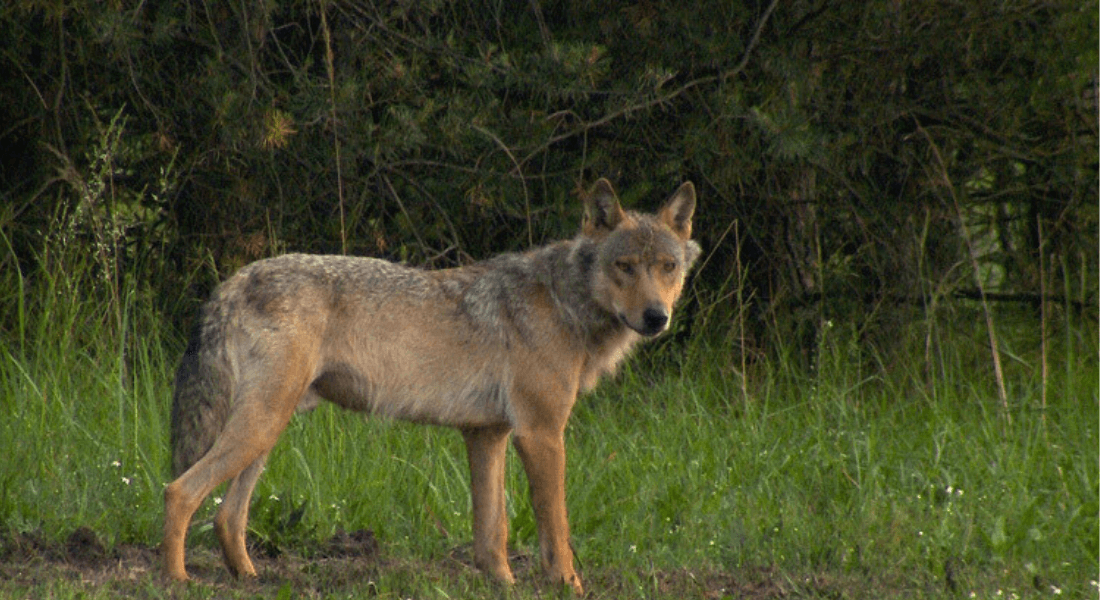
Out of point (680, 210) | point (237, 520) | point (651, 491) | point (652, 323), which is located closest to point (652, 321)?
point (652, 323)

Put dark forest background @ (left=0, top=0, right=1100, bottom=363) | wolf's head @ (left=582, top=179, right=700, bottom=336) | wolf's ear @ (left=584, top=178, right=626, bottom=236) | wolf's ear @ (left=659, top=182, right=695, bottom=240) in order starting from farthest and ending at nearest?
dark forest background @ (left=0, top=0, right=1100, bottom=363)
wolf's ear @ (left=659, top=182, right=695, bottom=240)
wolf's ear @ (left=584, top=178, right=626, bottom=236)
wolf's head @ (left=582, top=179, right=700, bottom=336)

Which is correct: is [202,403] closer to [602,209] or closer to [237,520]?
[237,520]

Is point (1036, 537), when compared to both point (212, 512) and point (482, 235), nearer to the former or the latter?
point (212, 512)

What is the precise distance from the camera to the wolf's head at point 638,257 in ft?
18.4

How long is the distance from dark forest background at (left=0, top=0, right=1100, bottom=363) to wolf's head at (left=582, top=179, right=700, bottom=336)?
6.27 ft

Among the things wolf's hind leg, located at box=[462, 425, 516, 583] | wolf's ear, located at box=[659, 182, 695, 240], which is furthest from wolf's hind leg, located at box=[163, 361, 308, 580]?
wolf's ear, located at box=[659, 182, 695, 240]

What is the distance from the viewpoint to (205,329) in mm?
5430

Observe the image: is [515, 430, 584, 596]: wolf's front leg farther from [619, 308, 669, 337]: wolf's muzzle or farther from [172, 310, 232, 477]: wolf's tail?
[172, 310, 232, 477]: wolf's tail

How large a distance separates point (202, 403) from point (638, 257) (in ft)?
6.13

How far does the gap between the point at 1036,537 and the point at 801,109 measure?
3.36 m

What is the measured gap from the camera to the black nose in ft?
18.1

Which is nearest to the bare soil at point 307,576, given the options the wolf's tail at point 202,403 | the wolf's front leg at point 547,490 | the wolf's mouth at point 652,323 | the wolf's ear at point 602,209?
the wolf's front leg at point 547,490

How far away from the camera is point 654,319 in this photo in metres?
5.54

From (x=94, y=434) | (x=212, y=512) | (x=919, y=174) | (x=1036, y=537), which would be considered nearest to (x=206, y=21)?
(x=94, y=434)
